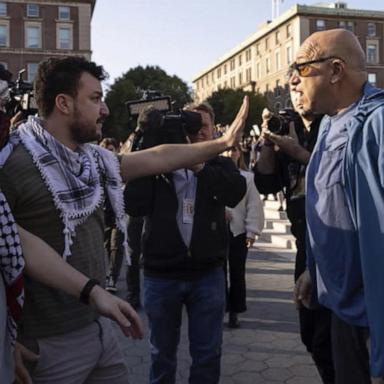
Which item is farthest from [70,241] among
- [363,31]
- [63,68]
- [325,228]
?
[363,31]

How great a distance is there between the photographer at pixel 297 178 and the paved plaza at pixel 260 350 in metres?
0.96

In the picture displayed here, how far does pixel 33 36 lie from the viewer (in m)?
64.5

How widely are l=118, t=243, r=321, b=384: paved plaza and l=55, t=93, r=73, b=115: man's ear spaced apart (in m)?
2.55

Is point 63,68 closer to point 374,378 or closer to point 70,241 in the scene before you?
point 70,241

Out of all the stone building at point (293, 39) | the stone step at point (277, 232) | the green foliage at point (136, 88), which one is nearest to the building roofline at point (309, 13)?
the stone building at point (293, 39)

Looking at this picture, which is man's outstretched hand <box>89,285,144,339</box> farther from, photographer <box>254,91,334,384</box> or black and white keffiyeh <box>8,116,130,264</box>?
photographer <box>254,91,334,384</box>

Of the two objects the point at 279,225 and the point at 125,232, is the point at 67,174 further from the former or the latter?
the point at 279,225

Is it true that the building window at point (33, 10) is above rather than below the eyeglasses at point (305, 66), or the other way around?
above

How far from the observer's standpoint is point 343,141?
2271 millimetres

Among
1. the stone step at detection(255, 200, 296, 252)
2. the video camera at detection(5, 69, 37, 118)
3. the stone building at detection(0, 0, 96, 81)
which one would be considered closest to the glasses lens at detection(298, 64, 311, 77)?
the video camera at detection(5, 69, 37, 118)

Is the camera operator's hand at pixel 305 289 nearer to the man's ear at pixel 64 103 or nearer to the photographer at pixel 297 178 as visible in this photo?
the photographer at pixel 297 178

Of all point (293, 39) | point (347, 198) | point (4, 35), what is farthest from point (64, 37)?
point (347, 198)

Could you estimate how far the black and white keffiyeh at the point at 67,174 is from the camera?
230 centimetres

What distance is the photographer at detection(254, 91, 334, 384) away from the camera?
11.1ft
